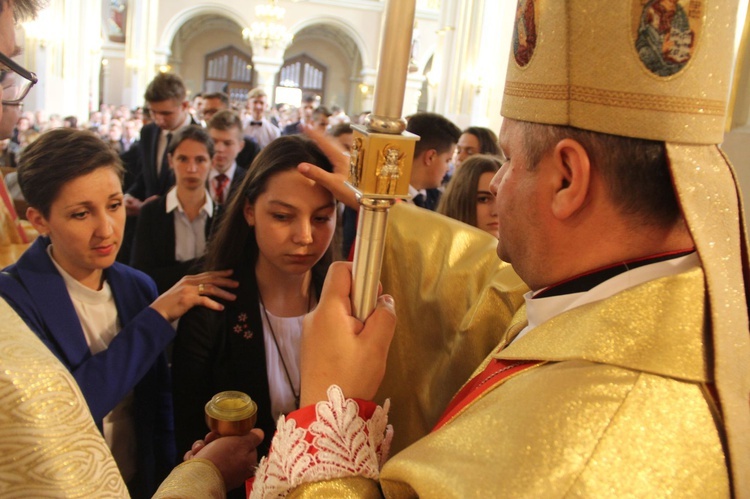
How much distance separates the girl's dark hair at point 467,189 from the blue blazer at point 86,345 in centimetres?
154

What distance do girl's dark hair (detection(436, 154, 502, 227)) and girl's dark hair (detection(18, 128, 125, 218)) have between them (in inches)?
61.4

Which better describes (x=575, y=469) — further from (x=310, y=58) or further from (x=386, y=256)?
(x=310, y=58)

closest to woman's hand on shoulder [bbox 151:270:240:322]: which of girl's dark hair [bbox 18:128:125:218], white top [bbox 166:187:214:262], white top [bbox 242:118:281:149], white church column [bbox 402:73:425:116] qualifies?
girl's dark hair [bbox 18:128:125:218]

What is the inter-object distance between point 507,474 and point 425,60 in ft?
77.4

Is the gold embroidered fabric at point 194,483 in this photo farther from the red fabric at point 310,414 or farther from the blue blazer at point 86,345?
the blue blazer at point 86,345

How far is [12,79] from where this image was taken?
1426 millimetres

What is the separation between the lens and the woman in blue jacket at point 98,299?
5.03ft

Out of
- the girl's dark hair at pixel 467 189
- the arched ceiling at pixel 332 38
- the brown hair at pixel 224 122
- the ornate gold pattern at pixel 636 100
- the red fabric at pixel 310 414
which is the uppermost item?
the arched ceiling at pixel 332 38

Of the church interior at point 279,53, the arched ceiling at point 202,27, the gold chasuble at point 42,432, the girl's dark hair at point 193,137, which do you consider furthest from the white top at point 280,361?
the arched ceiling at point 202,27

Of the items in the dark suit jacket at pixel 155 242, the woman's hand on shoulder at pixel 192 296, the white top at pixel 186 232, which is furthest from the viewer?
the white top at pixel 186 232

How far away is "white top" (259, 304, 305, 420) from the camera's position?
1.62 metres

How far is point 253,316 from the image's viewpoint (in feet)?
5.48

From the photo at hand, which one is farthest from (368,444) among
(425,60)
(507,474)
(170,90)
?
(425,60)

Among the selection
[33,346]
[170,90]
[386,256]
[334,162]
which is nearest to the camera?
[33,346]
